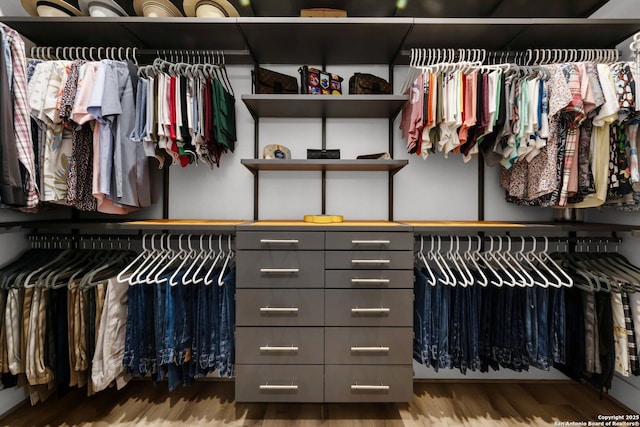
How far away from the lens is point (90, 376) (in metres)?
1.61

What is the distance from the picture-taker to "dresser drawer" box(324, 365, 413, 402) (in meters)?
1.52

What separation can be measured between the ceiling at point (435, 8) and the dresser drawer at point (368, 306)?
1839 mm

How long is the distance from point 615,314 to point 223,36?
9.26 feet

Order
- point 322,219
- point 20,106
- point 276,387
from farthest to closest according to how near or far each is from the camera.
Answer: point 322,219, point 276,387, point 20,106

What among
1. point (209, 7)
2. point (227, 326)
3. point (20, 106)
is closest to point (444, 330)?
point (227, 326)

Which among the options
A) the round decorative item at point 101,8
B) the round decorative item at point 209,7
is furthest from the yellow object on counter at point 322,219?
the round decorative item at point 101,8

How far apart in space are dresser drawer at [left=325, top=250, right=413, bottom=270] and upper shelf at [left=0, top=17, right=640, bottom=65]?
1311mm

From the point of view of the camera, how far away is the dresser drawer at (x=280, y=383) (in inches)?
59.5

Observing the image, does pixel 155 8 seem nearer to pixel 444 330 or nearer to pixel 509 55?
pixel 509 55

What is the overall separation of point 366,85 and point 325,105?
0.30 meters

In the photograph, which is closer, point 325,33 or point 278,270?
point 278,270

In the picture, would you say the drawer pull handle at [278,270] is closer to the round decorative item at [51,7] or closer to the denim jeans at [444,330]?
the denim jeans at [444,330]

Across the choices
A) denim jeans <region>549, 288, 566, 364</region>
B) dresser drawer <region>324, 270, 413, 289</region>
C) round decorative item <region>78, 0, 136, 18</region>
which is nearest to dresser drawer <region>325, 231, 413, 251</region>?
dresser drawer <region>324, 270, 413, 289</region>

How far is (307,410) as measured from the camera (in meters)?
1.68
